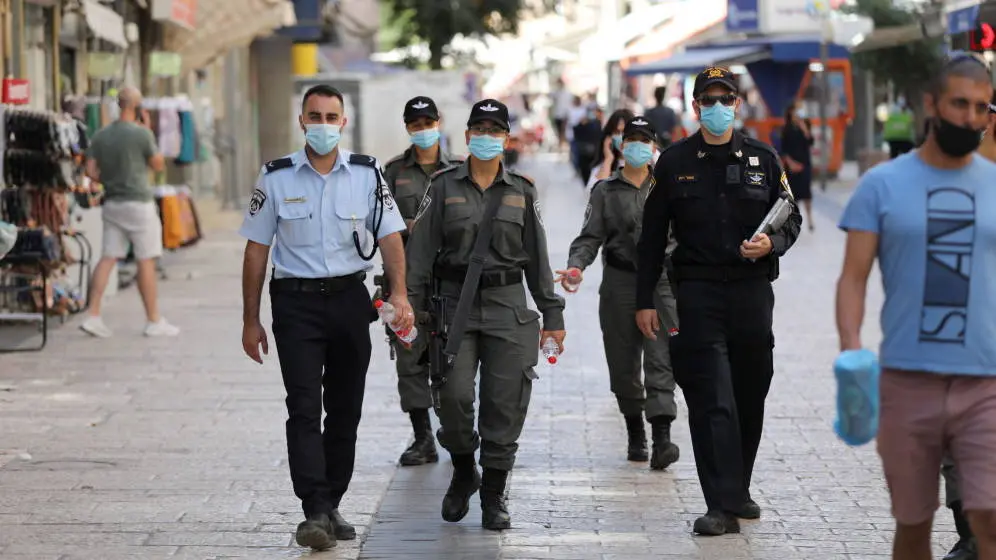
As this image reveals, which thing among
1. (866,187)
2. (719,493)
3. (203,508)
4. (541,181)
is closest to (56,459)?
(203,508)

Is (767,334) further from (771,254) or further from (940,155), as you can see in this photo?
(940,155)

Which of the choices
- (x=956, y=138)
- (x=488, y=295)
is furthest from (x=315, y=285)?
(x=956, y=138)

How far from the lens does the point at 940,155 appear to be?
5.36 meters

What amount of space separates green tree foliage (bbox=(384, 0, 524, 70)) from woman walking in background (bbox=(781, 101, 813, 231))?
2884cm

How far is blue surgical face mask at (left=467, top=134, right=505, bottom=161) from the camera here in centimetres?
→ 777

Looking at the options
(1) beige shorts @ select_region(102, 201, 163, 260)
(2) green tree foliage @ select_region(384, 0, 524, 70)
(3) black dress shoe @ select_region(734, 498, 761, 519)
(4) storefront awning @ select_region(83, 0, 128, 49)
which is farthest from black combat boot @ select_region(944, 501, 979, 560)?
(2) green tree foliage @ select_region(384, 0, 524, 70)

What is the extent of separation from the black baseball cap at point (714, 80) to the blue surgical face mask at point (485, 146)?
31.9 inches

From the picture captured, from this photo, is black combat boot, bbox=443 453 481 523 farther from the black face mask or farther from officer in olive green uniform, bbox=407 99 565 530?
the black face mask

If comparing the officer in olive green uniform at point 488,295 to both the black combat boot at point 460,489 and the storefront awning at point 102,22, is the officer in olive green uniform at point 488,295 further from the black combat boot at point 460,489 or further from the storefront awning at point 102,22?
the storefront awning at point 102,22

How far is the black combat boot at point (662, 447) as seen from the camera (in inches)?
360

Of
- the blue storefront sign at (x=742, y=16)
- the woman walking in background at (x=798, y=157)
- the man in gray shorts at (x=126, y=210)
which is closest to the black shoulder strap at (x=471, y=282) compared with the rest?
the man in gray shorts at (x=126, y=210)

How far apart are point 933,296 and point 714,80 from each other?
2516mm

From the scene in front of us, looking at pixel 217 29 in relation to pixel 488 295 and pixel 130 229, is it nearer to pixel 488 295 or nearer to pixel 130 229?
pixel 130 229

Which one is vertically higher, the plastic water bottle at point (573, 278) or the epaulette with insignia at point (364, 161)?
the epaulette with insignia at point (364, 161)
